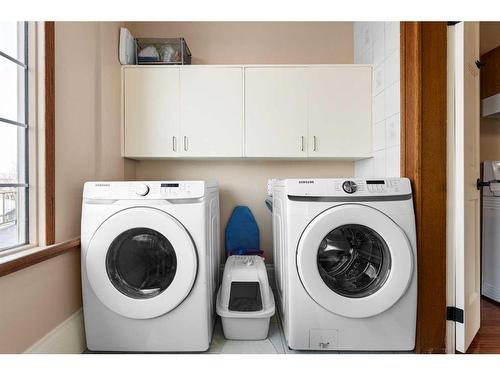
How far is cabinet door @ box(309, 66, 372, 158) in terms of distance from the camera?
202 cm

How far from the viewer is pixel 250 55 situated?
2.33 meters

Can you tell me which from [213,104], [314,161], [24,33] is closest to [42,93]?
[24,33]

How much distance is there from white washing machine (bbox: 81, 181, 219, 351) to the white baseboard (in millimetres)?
70

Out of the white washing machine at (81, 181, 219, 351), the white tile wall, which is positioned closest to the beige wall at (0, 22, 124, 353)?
the white washing machine at (81, 181, 219, 351)

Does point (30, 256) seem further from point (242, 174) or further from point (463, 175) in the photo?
point (463, 175)

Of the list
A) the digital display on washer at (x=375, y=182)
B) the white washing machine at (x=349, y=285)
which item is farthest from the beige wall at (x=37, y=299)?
the digital display on washer at (x=375, y=182)

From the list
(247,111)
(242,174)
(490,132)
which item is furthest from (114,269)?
(490,132)

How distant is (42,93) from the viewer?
1341 mm

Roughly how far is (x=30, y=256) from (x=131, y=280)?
0.49 metres

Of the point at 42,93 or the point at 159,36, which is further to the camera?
the point at 159,36

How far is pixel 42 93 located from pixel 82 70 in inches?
15.4

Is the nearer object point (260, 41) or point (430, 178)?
point (430, 178)

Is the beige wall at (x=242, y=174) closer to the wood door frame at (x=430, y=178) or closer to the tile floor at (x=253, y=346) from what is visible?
the tile floor at (x=253, y=346)
